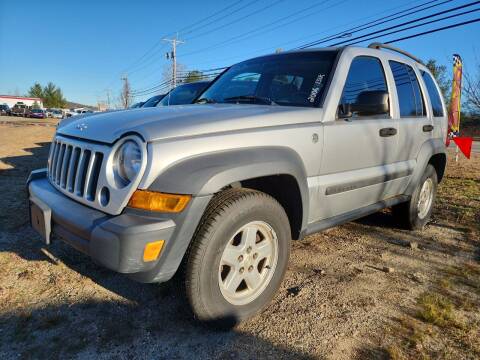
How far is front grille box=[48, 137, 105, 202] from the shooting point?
2303mm

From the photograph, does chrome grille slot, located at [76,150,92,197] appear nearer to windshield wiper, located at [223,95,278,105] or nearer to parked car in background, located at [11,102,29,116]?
windshield wiper, located at [223,95,278,105]

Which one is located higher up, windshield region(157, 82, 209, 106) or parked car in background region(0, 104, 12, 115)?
windshield region(157, 82, 209, 106)

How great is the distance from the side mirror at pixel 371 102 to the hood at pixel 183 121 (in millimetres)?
358

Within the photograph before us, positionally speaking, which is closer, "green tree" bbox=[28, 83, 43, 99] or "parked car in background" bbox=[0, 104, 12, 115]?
"parked car in background" bbox=[0, 104, 12, 115]

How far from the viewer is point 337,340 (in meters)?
2.38

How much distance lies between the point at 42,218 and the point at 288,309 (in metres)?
1.76

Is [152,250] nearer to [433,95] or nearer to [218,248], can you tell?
[218,248]

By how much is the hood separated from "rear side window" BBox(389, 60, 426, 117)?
4.79 feet

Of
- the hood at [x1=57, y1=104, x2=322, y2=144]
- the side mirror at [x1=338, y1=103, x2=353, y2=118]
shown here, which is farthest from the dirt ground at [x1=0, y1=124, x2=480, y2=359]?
the side mirror at [x1=338, y1=103, x2=353, y2=118]

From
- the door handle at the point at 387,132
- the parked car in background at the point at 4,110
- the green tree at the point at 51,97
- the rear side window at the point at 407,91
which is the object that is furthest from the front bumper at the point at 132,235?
the green tree at the point at 51,97

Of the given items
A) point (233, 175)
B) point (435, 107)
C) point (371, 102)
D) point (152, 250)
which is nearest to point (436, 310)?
point (371, 102)

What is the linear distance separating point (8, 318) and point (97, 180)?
44.3 inches

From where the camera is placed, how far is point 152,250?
203 centimetres

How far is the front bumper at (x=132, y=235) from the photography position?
6.48 ft
